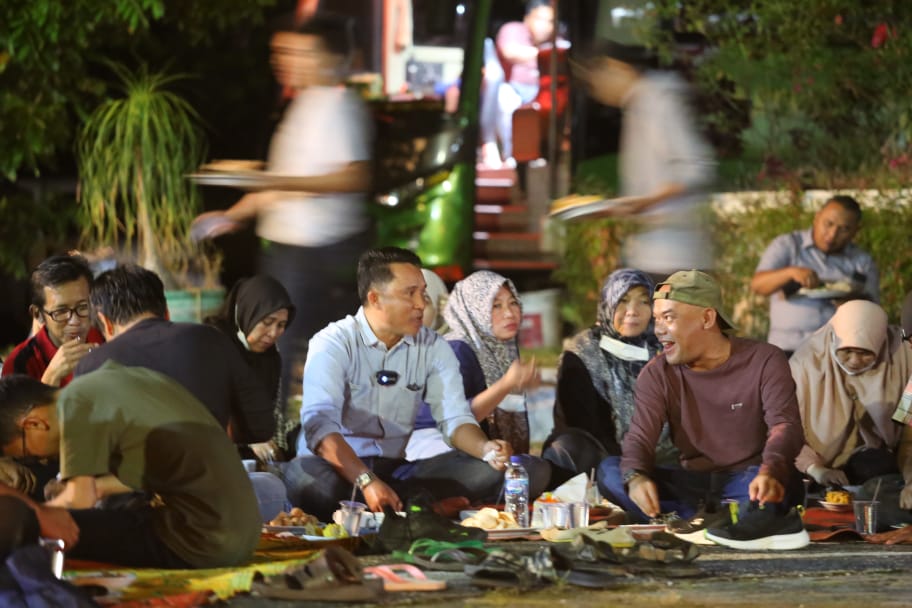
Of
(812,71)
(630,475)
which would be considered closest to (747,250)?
(812,71)

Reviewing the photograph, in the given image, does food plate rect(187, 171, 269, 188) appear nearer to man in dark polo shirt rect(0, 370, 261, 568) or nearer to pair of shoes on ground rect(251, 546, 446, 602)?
man in dark polo shirt rect(0, 370, 261, 568)

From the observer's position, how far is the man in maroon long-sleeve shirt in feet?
21.7

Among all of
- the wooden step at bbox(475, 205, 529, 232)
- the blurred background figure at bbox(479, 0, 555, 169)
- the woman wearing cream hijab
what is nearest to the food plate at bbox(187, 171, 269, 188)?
the woman wearing cream hijab

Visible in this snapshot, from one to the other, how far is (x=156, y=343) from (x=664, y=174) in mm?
2895

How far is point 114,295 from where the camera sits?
5539mm

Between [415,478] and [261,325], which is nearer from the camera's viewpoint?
[415,478]

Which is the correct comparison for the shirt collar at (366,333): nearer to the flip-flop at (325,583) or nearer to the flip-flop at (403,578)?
the flip-flop at (403,578)

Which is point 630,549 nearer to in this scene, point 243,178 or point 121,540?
point 121,540

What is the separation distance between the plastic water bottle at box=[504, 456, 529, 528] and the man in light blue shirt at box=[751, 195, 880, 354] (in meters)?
2.70

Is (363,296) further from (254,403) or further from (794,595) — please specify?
(794,595)

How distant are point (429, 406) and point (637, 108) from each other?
173 cm

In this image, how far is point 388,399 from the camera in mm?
6879

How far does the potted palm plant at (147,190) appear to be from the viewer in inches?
432

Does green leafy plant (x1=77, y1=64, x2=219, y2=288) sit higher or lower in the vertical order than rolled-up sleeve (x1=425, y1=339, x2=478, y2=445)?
higher
